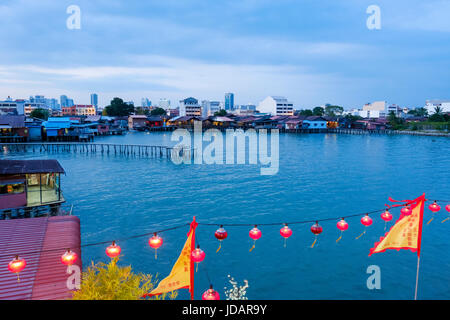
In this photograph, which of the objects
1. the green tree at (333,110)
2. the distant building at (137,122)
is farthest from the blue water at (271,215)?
the green tree at (333,110)

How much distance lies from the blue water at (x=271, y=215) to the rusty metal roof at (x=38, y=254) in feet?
9.92

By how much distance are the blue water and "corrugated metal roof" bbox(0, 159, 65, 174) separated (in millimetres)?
3862

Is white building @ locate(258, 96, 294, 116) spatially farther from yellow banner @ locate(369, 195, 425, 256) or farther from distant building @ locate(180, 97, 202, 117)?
yellow banner @ locate(369, 195, 425, 256)

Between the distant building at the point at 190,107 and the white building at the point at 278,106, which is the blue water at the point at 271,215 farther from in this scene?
the white building at the point at 278,106

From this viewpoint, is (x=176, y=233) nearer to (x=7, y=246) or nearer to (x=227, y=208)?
(x=227, y=208)

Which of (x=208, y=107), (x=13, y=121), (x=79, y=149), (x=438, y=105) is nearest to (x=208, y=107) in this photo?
(x=208, y=107)

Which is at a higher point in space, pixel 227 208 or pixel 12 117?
pixel 12 117

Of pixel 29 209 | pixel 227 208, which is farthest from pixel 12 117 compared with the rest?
pixel 227 208

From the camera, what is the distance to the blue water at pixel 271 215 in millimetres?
13766

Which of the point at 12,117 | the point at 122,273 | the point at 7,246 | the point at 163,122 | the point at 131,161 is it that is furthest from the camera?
the point at 163,122

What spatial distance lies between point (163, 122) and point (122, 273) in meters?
103

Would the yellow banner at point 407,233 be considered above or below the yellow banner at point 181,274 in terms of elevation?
above

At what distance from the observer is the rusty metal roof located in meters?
8.63

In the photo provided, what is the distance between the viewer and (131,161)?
43.2m
